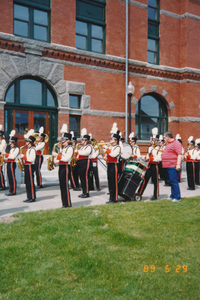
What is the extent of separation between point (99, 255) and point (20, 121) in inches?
460

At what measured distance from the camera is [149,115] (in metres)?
19.5

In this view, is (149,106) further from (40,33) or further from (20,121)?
(20,121)

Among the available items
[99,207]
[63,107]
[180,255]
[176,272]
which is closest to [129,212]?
[99,207]

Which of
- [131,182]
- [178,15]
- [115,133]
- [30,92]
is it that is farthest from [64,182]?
[178,15]

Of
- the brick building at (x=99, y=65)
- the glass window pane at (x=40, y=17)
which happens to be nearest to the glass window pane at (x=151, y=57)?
the brick building at (x=99, y=65)

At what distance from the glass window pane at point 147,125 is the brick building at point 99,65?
68mm

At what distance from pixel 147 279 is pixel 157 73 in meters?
17.0

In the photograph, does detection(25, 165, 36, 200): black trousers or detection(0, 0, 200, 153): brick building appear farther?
detection(0, 0, 200, 153): brick building

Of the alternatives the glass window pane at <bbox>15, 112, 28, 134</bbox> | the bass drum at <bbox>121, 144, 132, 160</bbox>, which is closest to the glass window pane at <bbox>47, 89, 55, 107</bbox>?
the glass window pane at <bbox>15, 112, 28, 134</bbox>

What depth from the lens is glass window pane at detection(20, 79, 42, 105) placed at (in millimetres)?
14789

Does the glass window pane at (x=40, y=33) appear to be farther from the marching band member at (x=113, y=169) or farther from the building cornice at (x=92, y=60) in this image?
A: the marching band member at (x=113, y=169)

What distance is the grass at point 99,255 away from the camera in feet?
11.1

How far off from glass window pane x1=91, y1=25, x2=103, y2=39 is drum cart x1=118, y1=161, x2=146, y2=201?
11094 millimetres

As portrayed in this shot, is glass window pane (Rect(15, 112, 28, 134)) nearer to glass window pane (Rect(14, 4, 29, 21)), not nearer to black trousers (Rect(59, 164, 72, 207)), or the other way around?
glass window pane (Rect(14, 4, 29, 21))
